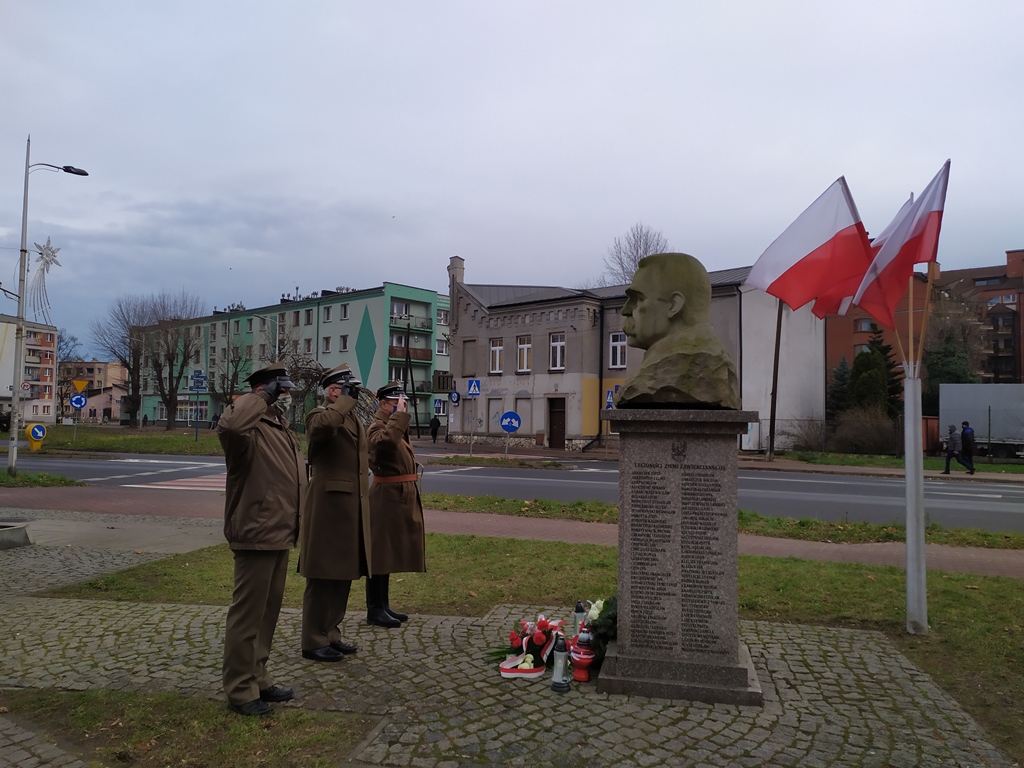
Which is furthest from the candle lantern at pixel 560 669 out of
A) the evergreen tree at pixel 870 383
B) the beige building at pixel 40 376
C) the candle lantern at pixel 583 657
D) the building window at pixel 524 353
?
the beige building at pixel 40 376

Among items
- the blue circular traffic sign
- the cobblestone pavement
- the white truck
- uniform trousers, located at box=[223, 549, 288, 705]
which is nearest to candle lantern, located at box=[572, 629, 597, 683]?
the cobblestone pavement

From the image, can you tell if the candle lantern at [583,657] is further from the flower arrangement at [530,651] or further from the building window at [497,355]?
the building window at [497,355]

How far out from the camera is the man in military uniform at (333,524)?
4.92 meters

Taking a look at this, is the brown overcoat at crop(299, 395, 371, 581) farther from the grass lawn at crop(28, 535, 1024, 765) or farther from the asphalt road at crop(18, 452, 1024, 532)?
the asphalt road at crop(18, 452, 1024, 532)

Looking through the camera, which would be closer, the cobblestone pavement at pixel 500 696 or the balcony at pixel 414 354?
the cobblestone pavement at pixel 500 696

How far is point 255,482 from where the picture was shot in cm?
415

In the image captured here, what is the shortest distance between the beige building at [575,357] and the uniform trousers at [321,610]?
2486 centimetres

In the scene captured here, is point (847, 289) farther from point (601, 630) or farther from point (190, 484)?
point (190, 484)

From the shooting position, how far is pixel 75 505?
1343cm

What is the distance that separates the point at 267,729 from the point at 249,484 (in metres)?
1.34

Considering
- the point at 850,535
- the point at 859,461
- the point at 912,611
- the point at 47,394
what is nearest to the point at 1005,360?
the point at 859,461

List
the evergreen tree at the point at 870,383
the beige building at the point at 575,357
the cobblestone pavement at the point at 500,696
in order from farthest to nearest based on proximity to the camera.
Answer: the evergreen tree at the point at 870,383 < the beige building at the point at 575,357 < the cobblestone pavement at the point at 500,696

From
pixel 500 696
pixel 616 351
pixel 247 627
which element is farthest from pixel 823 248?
pixel 616 351

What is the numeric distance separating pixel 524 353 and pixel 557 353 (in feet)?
6.88
